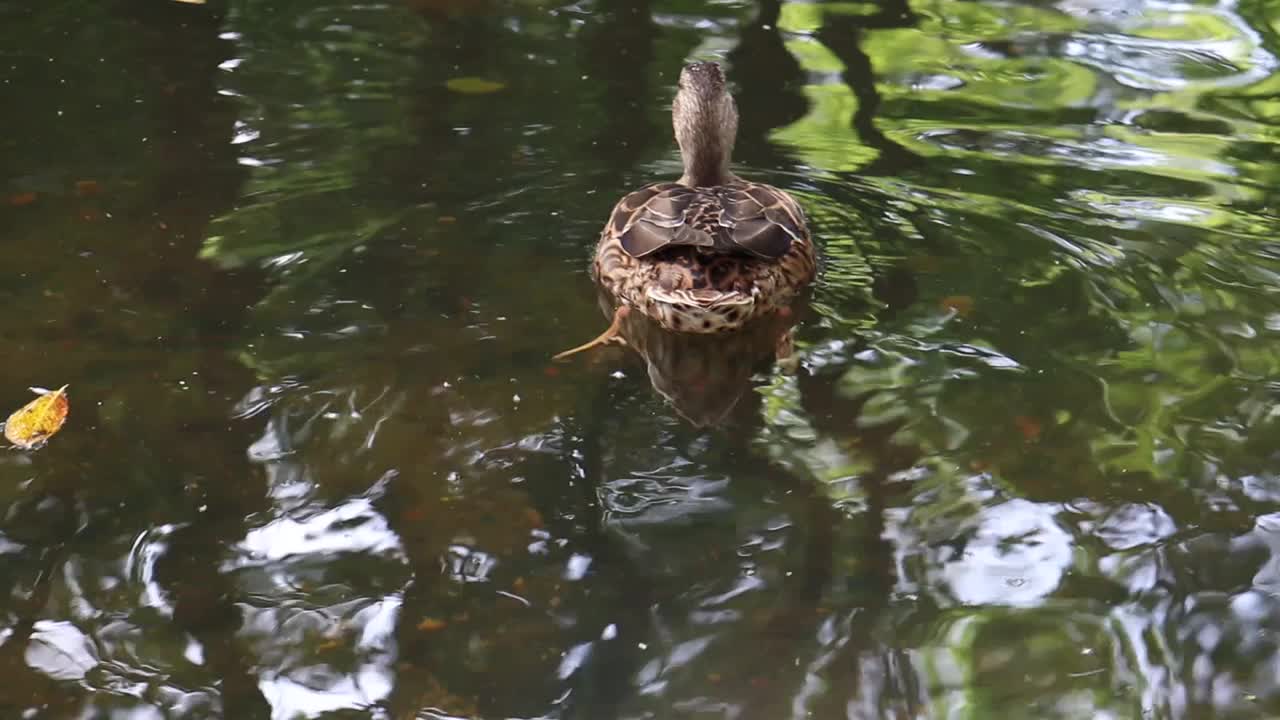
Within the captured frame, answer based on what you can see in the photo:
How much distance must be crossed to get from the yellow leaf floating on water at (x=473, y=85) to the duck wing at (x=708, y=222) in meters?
2.27

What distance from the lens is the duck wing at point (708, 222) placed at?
589 cm

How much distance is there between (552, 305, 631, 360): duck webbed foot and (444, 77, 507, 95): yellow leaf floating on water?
2700 millimetres

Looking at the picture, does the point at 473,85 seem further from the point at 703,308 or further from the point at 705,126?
the point at 703,308

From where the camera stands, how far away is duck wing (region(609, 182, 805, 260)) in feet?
19.3

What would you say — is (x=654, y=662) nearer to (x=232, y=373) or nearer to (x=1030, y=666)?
(x=1030, y=666)

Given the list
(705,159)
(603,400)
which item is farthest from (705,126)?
(603,400)

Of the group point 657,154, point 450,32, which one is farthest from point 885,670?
point 450,32

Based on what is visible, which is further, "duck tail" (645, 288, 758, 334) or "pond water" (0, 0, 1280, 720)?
"duck tail" (645, 288, 758, 334)

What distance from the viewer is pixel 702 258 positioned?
600 centimetres

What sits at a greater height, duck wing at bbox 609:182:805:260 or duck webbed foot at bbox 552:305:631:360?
duck wing at bbox 609:182:805:260

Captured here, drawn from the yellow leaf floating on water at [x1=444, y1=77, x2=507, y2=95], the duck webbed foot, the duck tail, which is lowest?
the duck webbed foot

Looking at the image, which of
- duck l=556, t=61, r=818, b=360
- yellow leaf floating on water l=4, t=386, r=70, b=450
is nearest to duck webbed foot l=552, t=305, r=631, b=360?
duck l=556, t=61, r=818, b=360

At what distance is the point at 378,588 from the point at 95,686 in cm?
88

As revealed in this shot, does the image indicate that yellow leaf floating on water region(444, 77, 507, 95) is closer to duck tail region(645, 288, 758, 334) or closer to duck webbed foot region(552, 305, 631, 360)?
duck webbed foot region(552, 305, 631, 360)
